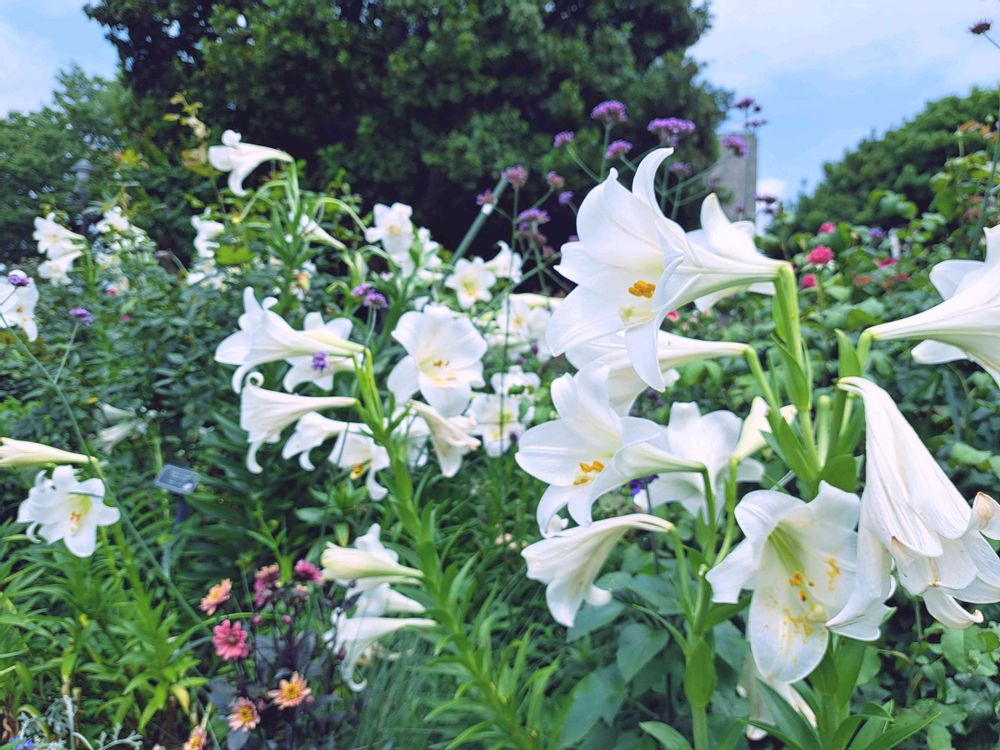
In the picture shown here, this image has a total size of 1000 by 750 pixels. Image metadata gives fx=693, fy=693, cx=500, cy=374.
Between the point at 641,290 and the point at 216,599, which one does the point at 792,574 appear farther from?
the point at 216,599

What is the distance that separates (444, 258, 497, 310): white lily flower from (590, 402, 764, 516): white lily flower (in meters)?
1.91

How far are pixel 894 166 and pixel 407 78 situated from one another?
11.7m

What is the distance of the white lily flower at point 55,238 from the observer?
12.3 feet

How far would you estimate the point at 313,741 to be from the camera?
1.44m

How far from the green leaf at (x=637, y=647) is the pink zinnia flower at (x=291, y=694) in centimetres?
62

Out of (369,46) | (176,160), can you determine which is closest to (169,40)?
(176,160)

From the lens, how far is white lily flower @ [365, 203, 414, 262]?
3072 mm

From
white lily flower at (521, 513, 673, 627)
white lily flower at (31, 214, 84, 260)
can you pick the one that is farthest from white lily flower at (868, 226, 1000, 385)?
white lily flower at (31, 214, 84, 260)

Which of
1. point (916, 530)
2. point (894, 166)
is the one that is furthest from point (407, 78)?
point (894, 166)

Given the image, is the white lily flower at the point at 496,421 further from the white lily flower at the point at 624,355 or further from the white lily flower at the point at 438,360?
the white lily flower at the point at 624,355

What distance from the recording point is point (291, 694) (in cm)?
132

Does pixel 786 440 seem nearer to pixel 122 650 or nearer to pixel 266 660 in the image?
pixel 266 660

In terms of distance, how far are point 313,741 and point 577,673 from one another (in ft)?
2.12

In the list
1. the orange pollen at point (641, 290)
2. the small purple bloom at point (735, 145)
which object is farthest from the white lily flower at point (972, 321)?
the small purple bloom at point (735, 145)
